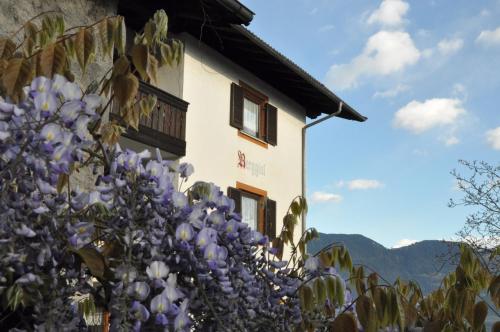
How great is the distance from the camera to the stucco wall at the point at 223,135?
41.3ft

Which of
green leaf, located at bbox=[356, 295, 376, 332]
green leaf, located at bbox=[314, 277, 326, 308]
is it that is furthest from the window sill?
green leaf, located at bbox=[356, 295, 376, 332]

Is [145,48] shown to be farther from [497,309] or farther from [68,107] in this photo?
[497,309]

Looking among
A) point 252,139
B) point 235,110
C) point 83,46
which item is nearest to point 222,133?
point 235,110

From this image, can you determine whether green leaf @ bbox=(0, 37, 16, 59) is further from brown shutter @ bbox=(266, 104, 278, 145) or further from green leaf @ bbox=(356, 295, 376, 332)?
brown shutter @ bbox=(266, 104, 278, 145)

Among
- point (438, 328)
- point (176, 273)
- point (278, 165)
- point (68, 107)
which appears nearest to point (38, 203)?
point (68, 107)

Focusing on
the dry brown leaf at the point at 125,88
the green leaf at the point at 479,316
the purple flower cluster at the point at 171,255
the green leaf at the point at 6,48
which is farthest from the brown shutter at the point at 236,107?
the purple flower cluster at the point at 171,255

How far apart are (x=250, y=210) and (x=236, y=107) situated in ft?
8.68

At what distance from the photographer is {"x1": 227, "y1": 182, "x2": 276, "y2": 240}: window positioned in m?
14.2

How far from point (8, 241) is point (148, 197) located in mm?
399

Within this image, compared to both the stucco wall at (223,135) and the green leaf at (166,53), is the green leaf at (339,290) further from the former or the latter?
the stucco wall at (223,135)

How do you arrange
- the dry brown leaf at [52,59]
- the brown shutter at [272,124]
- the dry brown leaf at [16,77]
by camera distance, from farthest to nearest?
the brown shutter at [272,124], the dry brown leaf at [52,59], the dry brown leaf at [16,77]

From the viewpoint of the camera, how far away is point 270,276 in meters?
1.99

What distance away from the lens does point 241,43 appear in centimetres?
1300

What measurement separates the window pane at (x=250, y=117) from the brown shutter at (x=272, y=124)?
30cm
